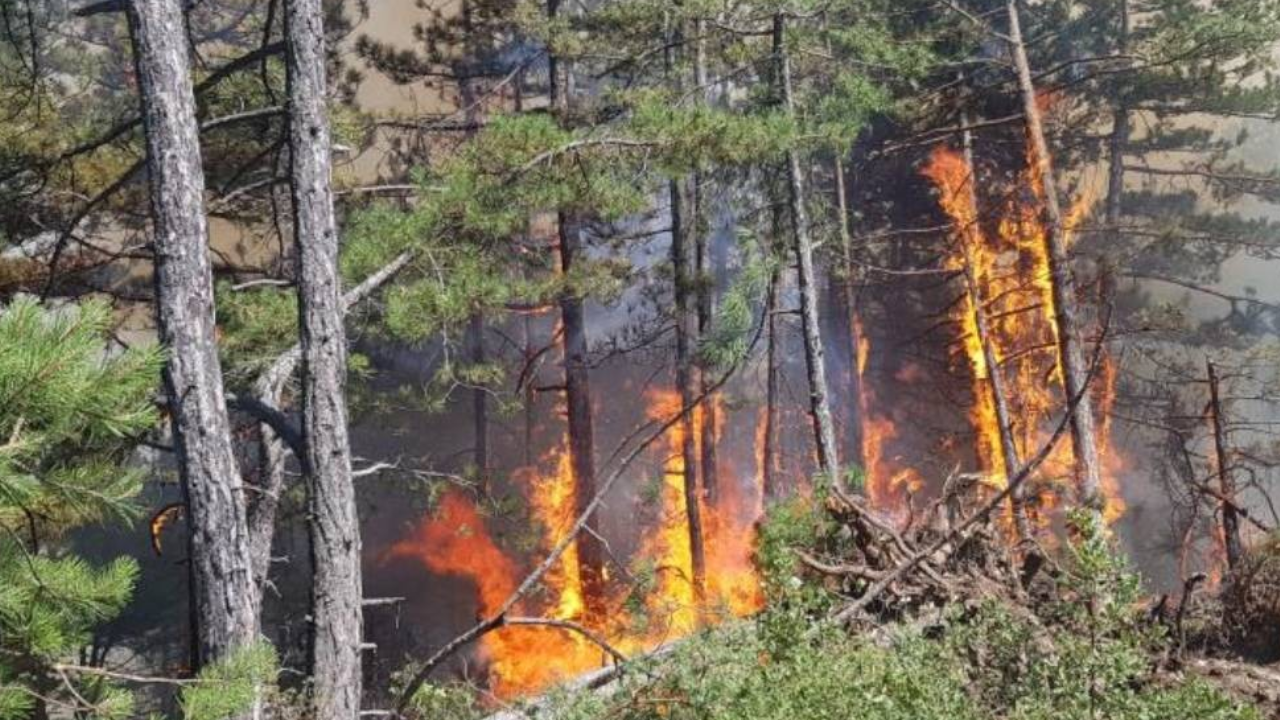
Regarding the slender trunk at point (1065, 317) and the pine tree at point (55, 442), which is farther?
the slender trunk at point (1065, 317)

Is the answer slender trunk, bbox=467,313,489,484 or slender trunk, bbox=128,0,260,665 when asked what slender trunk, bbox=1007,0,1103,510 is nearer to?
slender trunk, bbox=128,0,260,665

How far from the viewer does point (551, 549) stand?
739 inches

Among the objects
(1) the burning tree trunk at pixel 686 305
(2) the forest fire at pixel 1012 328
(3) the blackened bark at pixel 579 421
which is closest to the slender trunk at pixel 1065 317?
(2) the forest fire at pixel 1012 328

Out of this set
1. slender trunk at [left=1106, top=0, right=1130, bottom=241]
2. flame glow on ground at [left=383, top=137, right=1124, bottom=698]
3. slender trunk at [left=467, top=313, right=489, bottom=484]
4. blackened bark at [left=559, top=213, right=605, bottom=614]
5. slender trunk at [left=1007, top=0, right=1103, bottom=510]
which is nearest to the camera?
slender trunk at [left=1007, top=0, right=1103, bottom=510]

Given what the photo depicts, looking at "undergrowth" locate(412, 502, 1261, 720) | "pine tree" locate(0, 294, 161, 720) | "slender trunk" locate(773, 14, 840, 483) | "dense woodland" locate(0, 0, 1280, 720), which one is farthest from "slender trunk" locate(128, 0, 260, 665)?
"slender trunk" locate(773, 14, 840, 483)

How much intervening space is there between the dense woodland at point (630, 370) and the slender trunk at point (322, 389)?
1.2 inches

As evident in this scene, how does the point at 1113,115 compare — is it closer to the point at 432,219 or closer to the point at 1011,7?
the point at 1011,7

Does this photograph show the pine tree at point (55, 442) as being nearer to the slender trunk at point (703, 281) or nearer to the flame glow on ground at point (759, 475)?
the slender trunk at point (703, 281)

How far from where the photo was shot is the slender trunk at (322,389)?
6336 millimetres

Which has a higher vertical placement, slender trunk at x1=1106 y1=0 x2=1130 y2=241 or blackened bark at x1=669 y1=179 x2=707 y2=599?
slender trunk at x1=1106 y1=0 x2=1130 y2=241

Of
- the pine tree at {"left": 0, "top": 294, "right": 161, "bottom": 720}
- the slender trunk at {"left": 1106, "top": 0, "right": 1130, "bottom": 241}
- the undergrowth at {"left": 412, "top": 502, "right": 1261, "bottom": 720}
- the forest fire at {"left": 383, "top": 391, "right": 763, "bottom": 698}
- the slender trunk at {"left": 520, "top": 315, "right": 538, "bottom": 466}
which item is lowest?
the forest fire at {"left": 383, "top": 391, "right": 763, "bottom": 698}

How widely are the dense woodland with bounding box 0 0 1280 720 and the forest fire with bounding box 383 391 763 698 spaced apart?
6.0 inches

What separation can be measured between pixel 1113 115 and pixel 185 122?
2265 cm

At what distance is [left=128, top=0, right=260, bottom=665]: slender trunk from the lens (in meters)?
5.86
